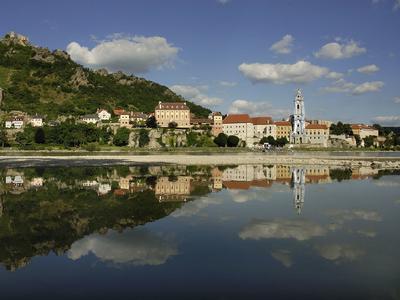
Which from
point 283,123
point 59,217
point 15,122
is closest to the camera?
point 59,217

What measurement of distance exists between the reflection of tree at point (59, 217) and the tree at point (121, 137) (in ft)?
217

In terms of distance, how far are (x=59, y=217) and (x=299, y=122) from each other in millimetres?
115474

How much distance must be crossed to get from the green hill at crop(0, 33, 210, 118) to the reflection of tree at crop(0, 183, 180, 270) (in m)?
97.4

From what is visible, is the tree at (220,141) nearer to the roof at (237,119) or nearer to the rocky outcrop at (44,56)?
the roof at (237,119)

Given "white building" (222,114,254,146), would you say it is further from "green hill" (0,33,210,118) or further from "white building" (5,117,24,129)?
"white building" (5,117,24,129)

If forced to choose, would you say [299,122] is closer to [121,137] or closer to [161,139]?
[161,139]

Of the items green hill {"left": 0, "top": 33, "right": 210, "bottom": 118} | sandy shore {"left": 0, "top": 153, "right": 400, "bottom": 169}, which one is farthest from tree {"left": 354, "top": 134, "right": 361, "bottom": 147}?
sandy shore {"left": 0, "top": 153, "right": 400, "bottom": 169}

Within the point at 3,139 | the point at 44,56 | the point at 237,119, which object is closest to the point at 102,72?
the point at 44,56

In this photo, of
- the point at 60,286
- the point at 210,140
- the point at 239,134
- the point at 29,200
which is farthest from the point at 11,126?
the point at 60,286

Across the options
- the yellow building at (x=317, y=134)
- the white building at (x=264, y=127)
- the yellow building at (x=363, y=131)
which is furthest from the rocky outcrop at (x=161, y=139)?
the yellow building at (x=363, y=131)

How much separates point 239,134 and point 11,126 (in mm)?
55813

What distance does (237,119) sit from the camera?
116562 millimetres

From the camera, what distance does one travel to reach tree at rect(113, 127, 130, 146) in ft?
300

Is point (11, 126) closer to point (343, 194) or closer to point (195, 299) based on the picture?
point (343, 194)
